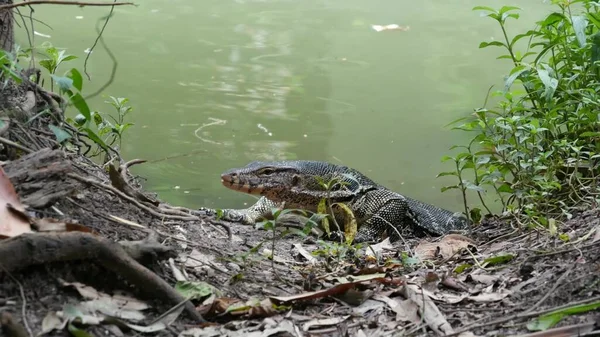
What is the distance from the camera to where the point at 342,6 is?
41.4 feet

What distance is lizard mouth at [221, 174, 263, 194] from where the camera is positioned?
4.67 meters

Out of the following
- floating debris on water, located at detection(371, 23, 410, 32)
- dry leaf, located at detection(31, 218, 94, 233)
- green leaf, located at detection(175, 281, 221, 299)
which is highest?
dry leaf, located at detection(31, 218, 94, 233)

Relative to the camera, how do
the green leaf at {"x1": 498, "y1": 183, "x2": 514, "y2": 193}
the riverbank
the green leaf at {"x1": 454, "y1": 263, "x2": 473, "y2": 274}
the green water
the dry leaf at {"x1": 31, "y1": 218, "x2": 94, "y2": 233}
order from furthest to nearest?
the green water → the green leaf at {"x1": 498, "y1": 183, "x2": 514, "y2": 193} → the green leaf at {"x1": 454, "y1": 263, "x2": 473, "y2": 274} → the dry leaf at {"x1": 31, "y1": 218, "x2": 94, "y2": 233} → the riverbank

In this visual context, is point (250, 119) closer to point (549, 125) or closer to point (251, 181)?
point (251, 181)

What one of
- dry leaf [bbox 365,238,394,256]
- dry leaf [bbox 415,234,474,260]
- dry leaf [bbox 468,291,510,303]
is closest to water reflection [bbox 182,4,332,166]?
dry leaf [bbox 365,238,394,256]

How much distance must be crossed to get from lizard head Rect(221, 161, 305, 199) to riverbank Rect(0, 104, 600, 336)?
1.48m

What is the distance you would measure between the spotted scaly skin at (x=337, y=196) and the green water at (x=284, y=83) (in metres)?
0.83

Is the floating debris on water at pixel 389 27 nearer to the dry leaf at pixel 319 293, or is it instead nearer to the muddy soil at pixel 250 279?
the muddy soil at pixel 250 279

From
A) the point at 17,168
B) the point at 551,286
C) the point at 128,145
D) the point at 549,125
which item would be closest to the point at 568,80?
the point at 549,125

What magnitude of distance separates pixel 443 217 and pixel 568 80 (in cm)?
137

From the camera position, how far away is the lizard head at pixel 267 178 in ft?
15.4

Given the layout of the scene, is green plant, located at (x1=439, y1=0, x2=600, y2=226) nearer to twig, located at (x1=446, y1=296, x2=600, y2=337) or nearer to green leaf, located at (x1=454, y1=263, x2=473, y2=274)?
green leaf, located at (x1=454, y1=263, x2=473, y2=274)

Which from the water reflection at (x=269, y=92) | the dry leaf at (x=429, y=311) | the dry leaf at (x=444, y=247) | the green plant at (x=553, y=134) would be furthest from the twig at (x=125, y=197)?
the water reflection at (x=269, y=92)

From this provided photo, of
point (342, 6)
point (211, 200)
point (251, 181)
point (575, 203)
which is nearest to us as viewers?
point (575, 203)
